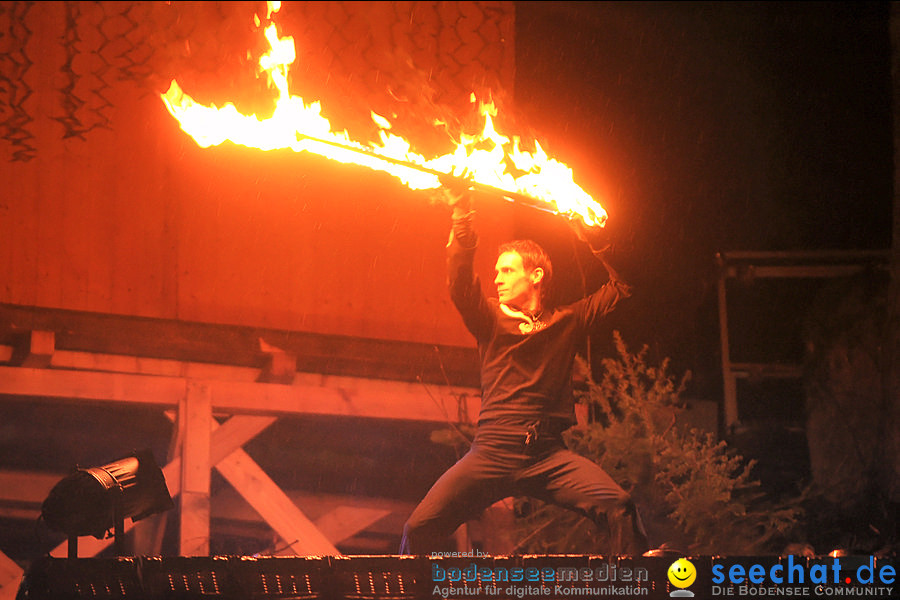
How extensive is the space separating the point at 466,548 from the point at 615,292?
2.91 metres

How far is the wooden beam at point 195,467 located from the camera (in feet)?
24.2

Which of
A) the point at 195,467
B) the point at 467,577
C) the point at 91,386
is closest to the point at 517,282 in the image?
the point at 467,577

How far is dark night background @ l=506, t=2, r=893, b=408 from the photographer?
10.2 meters

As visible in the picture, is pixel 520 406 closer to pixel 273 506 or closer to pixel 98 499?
pixel 273 506

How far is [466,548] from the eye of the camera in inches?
338

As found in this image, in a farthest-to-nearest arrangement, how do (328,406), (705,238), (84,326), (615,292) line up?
(705,238)
(328,406)
(84,326)
(615,292)

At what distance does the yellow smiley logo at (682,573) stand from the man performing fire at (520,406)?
78 centimetres

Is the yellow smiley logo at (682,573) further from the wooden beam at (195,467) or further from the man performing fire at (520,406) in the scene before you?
the wooden beam at (195,467)

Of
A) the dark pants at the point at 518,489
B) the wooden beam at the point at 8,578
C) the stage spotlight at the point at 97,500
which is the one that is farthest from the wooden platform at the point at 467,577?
the wooden beam at the point at 8,578

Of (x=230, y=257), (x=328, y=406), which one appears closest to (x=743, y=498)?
(x=328, y=406)

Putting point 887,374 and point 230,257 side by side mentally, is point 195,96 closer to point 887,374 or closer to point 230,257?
point 230,257

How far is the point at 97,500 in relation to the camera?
5.71 m

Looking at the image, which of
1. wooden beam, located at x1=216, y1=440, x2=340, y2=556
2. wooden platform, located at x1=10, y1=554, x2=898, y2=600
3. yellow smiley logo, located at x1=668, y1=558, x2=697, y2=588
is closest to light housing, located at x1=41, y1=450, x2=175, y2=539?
wooden platform, located at x1=10, y1=554, x2=898, y2=600

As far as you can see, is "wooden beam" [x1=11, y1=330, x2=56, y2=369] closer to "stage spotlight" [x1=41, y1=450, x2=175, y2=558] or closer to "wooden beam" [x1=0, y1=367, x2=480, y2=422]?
"wooden beam" [x1=0, y1=367, x2=480, y2=422]
